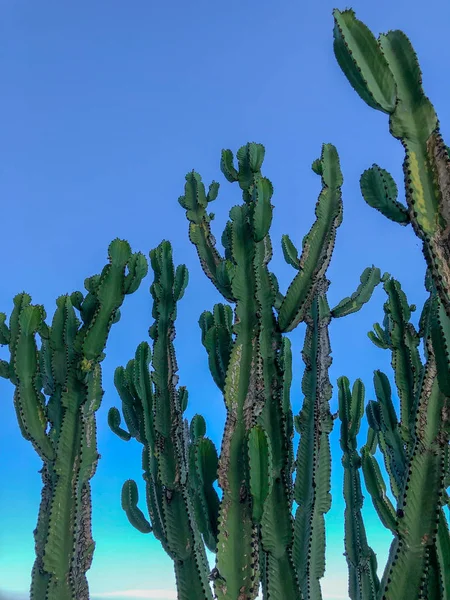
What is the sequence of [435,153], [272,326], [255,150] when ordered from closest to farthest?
[435,153] < [272,326] < [255,150]

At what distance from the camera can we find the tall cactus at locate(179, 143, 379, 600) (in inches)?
131

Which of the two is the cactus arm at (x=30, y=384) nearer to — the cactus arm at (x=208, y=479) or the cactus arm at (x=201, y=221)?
the cactus arm at (x=208, y=479)

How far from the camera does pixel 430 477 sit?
116 inches

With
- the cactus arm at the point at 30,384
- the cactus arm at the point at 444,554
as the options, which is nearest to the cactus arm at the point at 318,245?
the cactus arm at the point at 444,554

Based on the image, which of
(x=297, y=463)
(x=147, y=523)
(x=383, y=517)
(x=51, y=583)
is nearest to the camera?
(x=51, y=583)

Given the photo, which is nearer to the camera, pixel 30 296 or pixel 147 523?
pixel 30 296

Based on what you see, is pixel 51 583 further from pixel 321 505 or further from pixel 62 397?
pixel 321 505

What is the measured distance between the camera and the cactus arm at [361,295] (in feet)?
17.2

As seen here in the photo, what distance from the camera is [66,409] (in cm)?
432

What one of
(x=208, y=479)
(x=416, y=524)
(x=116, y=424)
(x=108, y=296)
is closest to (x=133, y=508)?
(x=116, y=424)

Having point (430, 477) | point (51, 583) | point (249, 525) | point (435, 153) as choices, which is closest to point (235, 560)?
point (249, 525)

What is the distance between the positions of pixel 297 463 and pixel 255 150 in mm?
2778

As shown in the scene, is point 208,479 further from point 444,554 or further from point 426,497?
point 444,554

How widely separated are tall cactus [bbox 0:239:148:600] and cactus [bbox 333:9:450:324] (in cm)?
227
